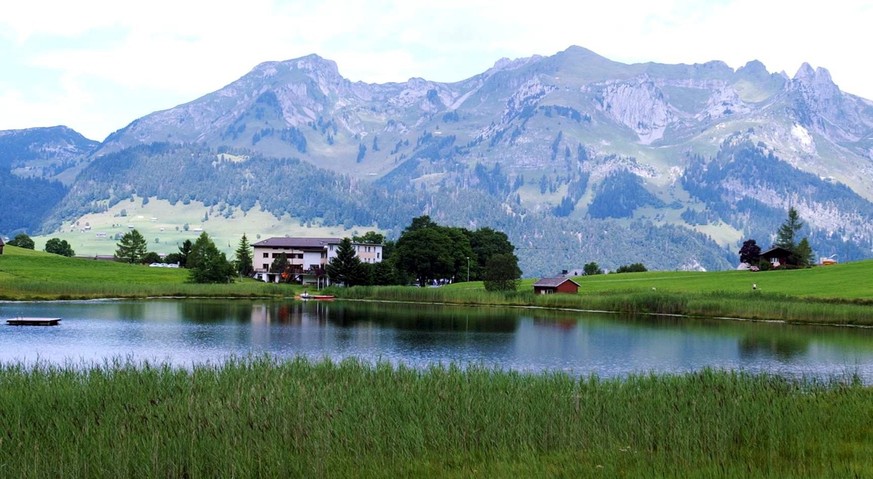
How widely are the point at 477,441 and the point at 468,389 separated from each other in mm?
4114

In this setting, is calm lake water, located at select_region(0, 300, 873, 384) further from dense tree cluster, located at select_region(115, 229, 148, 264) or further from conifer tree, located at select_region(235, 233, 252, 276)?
dense tree cluster, located at select_region(115, 229, 148, 264)

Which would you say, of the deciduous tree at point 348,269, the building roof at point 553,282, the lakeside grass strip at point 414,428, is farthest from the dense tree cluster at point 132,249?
the lakeside grass strip at point 414,428

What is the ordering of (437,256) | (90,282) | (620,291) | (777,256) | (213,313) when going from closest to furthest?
(213,313), (620,291), (90,282), (777,256), (437,256)

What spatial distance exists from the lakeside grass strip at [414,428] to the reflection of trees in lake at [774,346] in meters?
27.0

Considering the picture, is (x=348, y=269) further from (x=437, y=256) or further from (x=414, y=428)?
(x=414, y=428)

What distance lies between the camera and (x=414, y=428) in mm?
18156

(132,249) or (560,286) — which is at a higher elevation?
(132,249)

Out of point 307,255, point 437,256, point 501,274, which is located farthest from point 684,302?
point 307,255

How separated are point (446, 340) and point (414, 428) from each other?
40.1 m

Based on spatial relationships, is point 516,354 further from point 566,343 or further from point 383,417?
point 383,417

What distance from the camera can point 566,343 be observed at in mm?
57156

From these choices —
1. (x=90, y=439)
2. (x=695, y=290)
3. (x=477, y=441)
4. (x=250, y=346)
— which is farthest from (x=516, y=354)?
(x=695, y=290)

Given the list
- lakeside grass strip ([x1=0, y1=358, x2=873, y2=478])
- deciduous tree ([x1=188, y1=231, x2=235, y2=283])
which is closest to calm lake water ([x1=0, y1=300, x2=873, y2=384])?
lakeside grass strip ([x1=0, y1=358, x2=873, y2=478])

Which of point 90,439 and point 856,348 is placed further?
point 856,348
